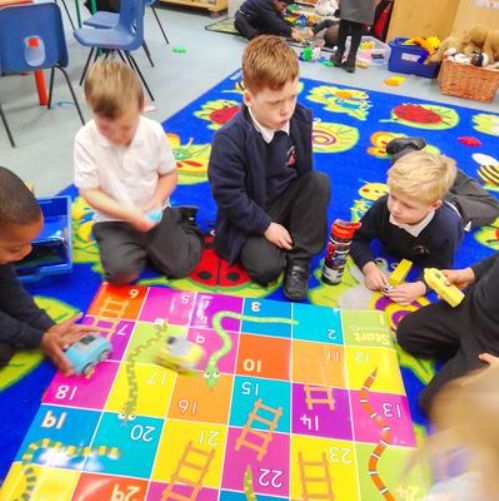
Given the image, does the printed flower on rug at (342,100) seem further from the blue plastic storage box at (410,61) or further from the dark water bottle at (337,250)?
the dark water bottle at (337,250)

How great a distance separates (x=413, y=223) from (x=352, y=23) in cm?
230

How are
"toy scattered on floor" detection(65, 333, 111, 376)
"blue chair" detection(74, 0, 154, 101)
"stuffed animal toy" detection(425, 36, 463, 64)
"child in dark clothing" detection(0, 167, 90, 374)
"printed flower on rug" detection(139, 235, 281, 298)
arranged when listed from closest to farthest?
"child in dark clothing" detection(0, 167, 90, 374)
"toy scattered on floor" detection(65, 333, 111, 376)
"printed flower on rug" detection(139, 235, 281, 298)
"blue chair" detection(74, 0, 154, 101)
"stuffed animal toy" detection(425, 36, 463, 64)

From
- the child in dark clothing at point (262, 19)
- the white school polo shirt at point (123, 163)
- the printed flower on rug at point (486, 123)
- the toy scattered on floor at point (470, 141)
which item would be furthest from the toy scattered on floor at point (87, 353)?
the child in dark clothing at point (262, 19)

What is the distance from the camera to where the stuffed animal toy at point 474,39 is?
9.45ft

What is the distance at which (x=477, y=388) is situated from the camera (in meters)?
0.44

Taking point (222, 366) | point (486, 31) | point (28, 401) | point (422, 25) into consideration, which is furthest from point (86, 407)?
point (422, 25)

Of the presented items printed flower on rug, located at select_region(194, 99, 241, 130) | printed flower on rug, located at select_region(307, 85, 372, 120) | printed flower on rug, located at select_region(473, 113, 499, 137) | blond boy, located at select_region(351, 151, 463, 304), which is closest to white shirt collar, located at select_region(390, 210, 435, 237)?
blond boy, located at select_region(351, 151, 463, 304)

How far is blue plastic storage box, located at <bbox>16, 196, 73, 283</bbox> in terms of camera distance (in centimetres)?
129

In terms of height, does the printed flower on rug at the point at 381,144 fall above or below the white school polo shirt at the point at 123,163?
below

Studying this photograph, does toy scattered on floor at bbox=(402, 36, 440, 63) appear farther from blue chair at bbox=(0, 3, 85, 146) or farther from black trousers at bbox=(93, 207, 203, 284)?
black trousers at bbox=(93, 207, 203, 284)

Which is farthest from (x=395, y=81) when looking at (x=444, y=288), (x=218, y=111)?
(x=444, y=288)

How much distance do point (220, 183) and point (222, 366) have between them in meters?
0.50

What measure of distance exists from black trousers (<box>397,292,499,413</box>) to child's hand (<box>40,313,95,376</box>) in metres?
0.78

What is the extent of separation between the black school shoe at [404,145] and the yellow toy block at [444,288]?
0.92 meters
